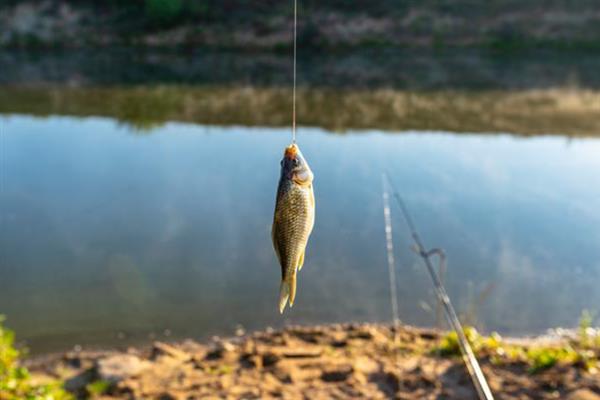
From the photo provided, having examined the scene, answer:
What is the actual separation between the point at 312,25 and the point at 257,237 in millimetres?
23918

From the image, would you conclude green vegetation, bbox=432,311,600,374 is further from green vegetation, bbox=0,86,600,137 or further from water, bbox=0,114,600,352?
green vegetation, bbox=0,86,600,137

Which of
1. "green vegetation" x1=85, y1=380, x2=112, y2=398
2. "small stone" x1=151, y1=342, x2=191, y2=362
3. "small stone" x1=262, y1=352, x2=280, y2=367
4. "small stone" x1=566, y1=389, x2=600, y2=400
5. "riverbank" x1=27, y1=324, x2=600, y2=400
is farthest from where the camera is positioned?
"small stone" x1=151, y1=342, x2=191, y2=362

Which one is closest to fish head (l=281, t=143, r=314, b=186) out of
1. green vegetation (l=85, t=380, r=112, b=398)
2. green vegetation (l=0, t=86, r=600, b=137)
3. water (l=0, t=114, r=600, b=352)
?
green vegetation (l=85, t=380, r=112, b=398)

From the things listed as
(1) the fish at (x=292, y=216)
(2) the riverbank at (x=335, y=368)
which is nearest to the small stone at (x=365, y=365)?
(2) the riverbank at (x=335, y=368)

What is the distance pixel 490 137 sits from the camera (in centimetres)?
1440

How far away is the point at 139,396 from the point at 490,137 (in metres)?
11.8

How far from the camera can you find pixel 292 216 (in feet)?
6.73

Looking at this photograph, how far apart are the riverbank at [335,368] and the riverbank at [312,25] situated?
25889 millimetres

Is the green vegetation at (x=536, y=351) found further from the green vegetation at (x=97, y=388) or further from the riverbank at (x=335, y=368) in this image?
the green vegetation at (x=97, y=388)

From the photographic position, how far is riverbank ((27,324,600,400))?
4.75 meters

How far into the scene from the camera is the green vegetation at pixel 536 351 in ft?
16.5

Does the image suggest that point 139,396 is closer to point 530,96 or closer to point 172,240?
point 172,240

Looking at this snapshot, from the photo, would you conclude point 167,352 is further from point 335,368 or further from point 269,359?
point 335,368

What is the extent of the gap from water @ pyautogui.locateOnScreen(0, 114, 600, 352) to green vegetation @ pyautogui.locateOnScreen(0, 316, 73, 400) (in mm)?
1020
